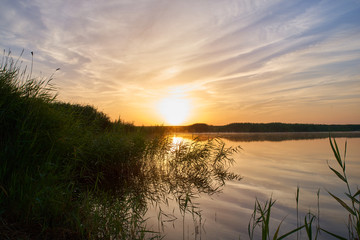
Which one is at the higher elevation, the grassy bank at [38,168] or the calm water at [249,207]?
the grassy bank at [38,168]

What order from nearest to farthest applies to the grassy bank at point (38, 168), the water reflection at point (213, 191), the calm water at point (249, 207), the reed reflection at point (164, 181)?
the grassy bank at point (38, 168) < the calm water at point (249, 207) < the water reflection at point (213, 191) < the reed reflection at point (164, 181)

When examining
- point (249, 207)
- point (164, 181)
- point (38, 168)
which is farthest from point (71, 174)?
point (249, 207)

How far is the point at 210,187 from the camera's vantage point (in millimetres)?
8250

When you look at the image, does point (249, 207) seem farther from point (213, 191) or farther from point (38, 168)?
point (38, 168)

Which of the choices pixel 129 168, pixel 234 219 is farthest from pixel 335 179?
pixel 129 168

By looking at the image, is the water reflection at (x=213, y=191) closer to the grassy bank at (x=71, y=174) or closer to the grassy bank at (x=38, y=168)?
the grassy bank at (x=71, y=174)

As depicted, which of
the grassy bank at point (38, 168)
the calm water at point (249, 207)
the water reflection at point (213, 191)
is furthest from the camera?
the water reflection at point (213, 191)

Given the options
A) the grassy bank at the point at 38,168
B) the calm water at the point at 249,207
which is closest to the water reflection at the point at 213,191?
the calm water at the point at 249,207

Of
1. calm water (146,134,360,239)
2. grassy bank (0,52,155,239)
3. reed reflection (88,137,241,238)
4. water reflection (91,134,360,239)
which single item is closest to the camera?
grassy bank (0,52,155,239)

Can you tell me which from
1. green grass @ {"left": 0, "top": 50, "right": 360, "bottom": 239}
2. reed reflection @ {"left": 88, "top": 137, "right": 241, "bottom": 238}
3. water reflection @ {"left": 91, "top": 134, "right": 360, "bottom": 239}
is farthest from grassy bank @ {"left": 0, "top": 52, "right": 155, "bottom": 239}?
water reflection @ {"left": 91, "top": 134, "right": 360, "bottom": 239}

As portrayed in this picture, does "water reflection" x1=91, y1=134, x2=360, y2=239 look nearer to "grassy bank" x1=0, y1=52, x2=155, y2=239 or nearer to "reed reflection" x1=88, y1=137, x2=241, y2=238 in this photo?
"reed reflection" x1=88, y1=137, x2=241, y2=238

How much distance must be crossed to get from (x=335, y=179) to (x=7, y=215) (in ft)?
35.8

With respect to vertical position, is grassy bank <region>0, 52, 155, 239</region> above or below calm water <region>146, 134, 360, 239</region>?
above

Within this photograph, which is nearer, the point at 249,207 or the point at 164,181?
the point at 249,207
